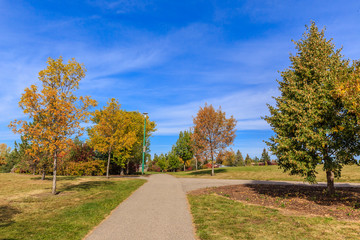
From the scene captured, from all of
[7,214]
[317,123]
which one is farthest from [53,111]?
[317,123]

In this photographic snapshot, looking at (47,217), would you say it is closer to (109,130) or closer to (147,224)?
(147,224)

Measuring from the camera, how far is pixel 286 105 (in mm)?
10055

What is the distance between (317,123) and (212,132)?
18.6 metres

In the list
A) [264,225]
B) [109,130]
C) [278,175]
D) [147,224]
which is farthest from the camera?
[278,175]

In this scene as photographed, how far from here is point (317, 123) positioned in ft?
30.0

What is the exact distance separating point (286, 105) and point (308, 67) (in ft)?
8.54

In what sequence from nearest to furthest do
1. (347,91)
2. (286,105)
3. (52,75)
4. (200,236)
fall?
(200,236) < (347,91) < (286,105) < (52,75)

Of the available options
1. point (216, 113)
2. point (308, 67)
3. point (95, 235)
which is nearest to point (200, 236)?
point (95, 235)

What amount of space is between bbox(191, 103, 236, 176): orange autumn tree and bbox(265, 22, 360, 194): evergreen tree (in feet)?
55.0

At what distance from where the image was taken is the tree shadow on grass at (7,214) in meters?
6.39

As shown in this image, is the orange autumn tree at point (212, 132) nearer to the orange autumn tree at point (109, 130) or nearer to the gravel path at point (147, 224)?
the orange autumn tree at point (109, 130)

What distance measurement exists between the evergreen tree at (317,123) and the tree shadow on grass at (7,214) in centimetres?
1087

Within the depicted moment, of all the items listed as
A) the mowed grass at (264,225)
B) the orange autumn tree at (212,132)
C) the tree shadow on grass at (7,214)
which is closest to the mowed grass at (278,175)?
the orange autumn tree at (212,132)

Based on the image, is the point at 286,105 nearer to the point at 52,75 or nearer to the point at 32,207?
the point at 32,207
